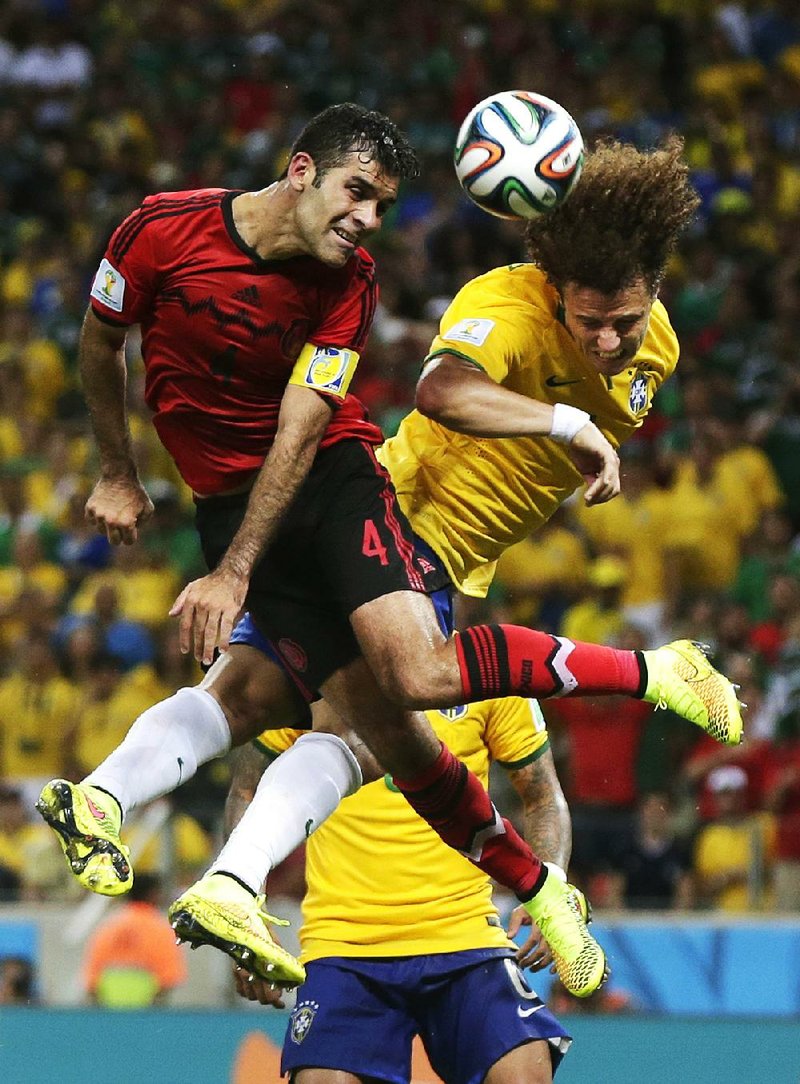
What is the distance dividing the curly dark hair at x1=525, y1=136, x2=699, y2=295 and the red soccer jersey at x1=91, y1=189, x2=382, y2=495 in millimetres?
565

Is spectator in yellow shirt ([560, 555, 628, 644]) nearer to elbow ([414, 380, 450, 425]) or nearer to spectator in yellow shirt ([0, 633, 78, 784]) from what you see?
spectator in yellow shirt ([0, 633, 78, 784])

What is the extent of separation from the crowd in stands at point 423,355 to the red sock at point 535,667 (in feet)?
13.0

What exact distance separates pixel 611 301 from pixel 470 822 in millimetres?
1535

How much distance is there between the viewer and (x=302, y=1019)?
19.2 ft

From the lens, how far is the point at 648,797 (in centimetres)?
988

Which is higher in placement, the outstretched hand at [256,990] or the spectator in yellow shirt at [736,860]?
the spectator in yellow shirt at [736,860]

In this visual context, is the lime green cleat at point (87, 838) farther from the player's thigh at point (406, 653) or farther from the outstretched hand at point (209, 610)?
the player's thigh at point (406, 653)

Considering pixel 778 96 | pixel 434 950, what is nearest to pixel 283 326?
pixel 434 950

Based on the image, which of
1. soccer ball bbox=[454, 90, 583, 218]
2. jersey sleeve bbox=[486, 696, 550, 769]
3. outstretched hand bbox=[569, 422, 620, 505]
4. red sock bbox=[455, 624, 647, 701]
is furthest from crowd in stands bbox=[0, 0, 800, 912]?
soccer ball bbox=[454, 90, 583, 218]

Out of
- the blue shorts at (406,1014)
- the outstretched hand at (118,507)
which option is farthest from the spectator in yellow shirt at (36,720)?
the outstretched hand at (118,507)

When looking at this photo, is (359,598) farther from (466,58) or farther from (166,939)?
(466,58)

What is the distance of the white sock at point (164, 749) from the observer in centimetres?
512

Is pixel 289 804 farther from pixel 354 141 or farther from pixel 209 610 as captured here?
pixel 354 141

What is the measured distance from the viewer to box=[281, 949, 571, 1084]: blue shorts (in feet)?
19.0
